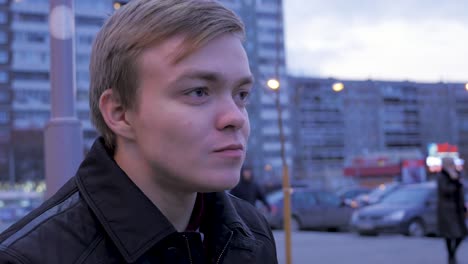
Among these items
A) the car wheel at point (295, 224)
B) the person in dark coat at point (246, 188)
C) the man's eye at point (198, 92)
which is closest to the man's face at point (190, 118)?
the man's eye at point (198, 92)

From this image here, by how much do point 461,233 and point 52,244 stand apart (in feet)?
28.1

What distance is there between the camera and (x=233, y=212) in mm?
1754

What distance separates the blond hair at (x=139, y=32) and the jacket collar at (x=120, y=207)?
0.12 metres

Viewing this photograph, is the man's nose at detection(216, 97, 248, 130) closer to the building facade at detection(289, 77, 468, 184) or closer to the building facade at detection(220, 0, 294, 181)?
the building facade at detection(220, 0, 294, 181)

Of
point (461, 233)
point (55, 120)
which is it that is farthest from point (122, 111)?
point (461, 233)

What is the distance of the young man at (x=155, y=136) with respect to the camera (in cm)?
143

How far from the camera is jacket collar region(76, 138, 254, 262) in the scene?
142cm

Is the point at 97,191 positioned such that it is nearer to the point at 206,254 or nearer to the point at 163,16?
the point at 206,254

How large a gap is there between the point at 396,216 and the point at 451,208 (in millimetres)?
5694

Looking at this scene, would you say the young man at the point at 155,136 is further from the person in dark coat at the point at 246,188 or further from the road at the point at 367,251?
the person in dark coat at the point at 246,188

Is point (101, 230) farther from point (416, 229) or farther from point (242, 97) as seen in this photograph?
point (416, 229)

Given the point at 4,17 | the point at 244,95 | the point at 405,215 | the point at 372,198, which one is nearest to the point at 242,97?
the point at 244,95

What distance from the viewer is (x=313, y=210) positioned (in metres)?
17.6


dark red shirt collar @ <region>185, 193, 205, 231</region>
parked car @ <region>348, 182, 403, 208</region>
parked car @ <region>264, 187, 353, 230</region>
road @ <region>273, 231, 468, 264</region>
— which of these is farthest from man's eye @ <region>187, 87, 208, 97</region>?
parked car @ <region>348, 182, 403, 208</region>
